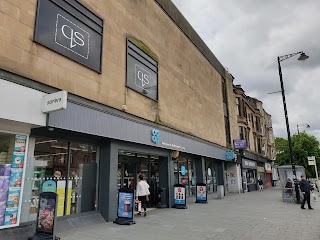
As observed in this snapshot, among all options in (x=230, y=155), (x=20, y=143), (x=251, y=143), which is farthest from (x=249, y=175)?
(x=20, y=143)

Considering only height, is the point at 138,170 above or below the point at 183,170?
below

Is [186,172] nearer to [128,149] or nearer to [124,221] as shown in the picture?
[128,149]

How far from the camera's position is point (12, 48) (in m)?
6.88

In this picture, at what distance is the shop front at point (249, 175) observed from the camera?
29.4 meters

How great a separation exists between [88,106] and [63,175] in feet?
8.46

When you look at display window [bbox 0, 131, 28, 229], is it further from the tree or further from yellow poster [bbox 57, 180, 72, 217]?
the tree

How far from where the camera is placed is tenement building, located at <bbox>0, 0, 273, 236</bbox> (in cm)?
705

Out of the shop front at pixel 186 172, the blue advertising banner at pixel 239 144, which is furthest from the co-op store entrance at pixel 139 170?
the blue advertising banner at pixel 239 144

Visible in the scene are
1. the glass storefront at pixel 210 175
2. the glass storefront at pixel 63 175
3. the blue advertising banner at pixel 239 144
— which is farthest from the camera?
the blue advertising banner at pixel 239 144

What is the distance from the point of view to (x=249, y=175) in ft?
106

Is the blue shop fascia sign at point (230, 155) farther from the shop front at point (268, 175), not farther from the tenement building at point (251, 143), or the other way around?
the shop front at point (268, 175)

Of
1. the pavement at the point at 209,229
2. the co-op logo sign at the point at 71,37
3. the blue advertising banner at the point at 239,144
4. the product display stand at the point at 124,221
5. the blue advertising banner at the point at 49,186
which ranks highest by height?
the co-op logo sign at the point at 71,37

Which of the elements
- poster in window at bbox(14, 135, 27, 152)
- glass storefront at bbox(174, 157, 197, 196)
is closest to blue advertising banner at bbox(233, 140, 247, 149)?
glass storefront at bbox(174, 157, 197, 196)

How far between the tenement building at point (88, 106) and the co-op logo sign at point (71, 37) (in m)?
0.04
